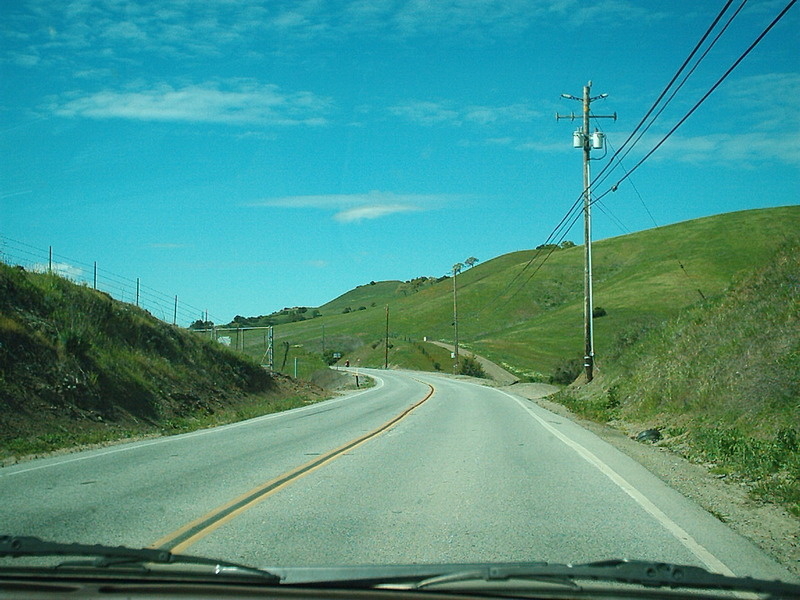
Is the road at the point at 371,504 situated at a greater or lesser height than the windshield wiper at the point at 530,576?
lesser

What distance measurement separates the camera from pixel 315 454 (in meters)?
13.2

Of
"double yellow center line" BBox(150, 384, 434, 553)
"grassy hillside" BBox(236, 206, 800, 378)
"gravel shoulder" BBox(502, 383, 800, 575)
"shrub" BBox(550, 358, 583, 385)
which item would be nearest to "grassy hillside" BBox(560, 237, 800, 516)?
"gravel shoulder" BBox(502, 383, 800, 575)

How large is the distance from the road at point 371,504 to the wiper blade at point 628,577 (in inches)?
65.0

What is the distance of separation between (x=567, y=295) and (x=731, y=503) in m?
121

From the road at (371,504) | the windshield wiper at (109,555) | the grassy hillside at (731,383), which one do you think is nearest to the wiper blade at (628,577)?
the windshield wiper at (109,555)

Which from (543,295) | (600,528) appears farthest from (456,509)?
(543,295)

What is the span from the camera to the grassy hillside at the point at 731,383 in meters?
11.7

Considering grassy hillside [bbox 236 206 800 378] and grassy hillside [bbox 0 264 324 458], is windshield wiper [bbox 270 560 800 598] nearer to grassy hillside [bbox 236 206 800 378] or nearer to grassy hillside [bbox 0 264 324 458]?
grassy hillside [bbox 0 264 324 458]

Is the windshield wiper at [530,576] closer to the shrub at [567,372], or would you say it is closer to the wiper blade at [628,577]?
the wiper blade at [628,577]

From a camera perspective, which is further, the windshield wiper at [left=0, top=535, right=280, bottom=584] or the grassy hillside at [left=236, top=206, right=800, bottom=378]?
the grassy hillside at [left=236, top=206, right=800, bottom=378]

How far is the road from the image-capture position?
6.51 m

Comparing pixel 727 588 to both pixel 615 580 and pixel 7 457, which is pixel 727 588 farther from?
pixel 7 457

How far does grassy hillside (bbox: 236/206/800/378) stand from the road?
227 ft

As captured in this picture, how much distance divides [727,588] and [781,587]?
29cm
